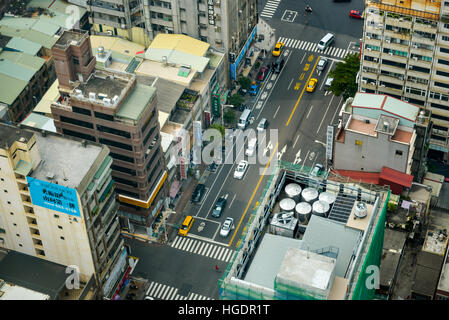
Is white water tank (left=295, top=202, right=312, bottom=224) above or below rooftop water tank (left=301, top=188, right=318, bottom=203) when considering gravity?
below

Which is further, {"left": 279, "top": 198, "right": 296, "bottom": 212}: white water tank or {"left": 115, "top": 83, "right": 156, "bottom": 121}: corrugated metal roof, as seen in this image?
{"left": 115, "top": 83, "right": 156, "bottom": 121}: corrugated metal roof

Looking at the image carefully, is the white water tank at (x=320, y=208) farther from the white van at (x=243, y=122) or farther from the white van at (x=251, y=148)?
the white van at (x=243, y=122)

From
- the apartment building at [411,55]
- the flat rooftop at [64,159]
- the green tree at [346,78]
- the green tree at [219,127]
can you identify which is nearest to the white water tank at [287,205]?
the flat rooftop at [64,159]

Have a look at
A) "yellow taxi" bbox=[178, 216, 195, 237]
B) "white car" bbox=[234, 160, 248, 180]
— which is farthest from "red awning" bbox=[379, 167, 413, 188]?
"yellow taxi" bbox=[178, 216, 195, 237]

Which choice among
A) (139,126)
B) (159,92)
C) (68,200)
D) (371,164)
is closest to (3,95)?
(159,92)

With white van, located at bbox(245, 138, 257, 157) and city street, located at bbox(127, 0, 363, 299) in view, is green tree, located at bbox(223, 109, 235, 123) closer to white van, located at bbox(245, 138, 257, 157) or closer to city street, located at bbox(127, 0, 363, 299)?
white van, located at bbox(245, 138, 257, 157)

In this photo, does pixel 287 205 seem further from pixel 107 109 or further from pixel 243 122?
pixel 243 122

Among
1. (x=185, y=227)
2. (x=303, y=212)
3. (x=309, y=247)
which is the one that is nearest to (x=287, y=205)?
(x=303, y=212)
